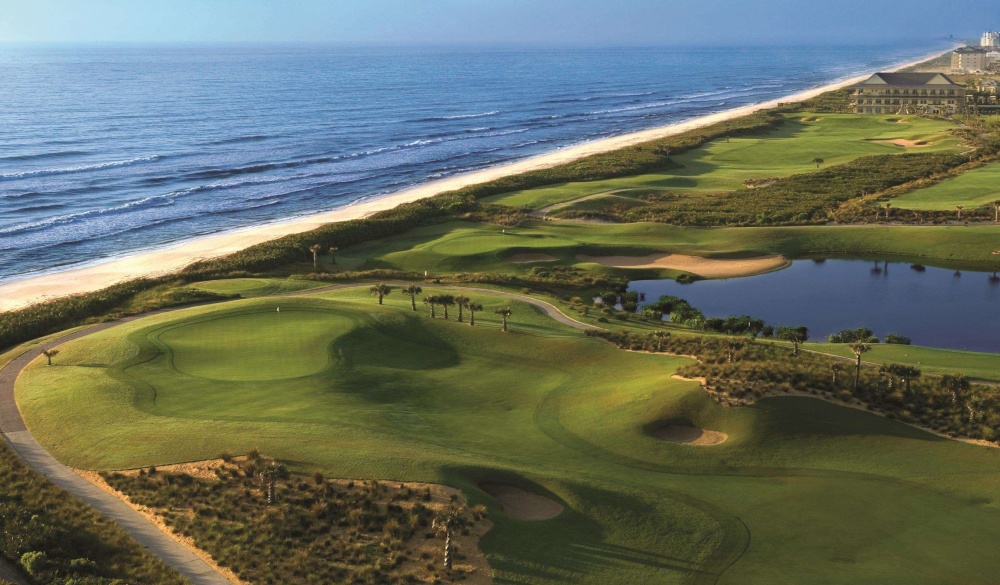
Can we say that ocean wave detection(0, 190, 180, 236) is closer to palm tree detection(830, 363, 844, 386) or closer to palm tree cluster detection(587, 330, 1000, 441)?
palm tree cluster detection(587, 330, 1000, 441)

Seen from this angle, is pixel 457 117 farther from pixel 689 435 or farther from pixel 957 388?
pixel 689 435

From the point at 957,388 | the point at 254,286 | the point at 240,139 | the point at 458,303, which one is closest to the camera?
the point at 957,388

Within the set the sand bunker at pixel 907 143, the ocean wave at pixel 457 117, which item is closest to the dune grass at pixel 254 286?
the sand bunker at pixel 907 143

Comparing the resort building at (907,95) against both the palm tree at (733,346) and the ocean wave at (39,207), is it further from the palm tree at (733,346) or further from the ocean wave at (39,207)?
the ocean wave at (39,207)

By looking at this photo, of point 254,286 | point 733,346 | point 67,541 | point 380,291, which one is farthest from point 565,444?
point 254,286

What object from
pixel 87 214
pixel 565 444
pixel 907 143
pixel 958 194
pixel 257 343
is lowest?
pixel 565 444

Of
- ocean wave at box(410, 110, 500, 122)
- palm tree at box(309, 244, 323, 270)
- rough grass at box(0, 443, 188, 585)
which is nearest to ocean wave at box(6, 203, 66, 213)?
palm tree at box(309, 244, 323, 270)
